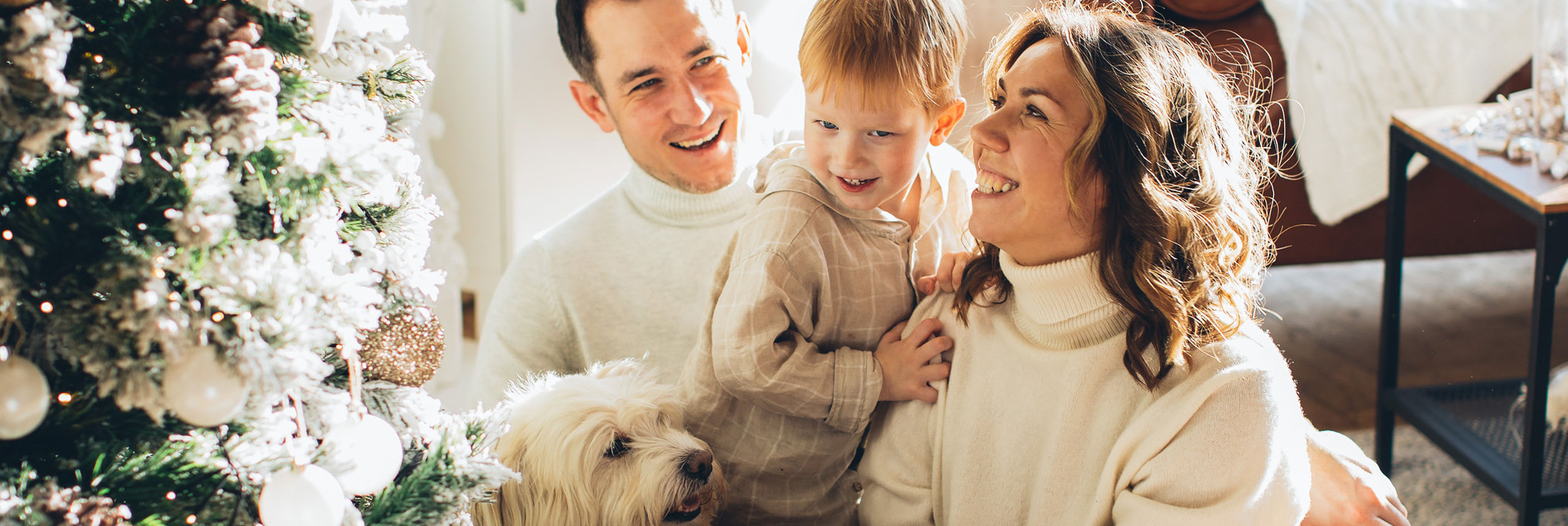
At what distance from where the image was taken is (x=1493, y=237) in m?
2.94

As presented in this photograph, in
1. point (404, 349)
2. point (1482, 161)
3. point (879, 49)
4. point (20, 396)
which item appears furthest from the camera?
point (1482, 161)

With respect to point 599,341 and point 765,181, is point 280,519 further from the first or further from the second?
point 599,341

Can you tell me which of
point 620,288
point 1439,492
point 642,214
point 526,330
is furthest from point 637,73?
point 1439,492

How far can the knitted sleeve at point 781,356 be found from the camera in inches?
47.7

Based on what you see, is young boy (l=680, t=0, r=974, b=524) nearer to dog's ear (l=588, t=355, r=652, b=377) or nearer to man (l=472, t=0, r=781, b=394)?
dog's ear (l=588, t=355, r=652, b=377)

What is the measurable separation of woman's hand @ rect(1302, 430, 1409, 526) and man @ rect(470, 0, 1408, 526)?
3.09 feet

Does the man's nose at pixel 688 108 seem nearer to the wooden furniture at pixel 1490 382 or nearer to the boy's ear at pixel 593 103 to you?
the boy's ear at pixel 593 103

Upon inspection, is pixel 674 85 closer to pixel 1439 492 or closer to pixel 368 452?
pixel 368 452

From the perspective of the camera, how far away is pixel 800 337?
1.26m

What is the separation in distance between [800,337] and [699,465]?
0.20 metres

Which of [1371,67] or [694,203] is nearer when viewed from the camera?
[694,203]

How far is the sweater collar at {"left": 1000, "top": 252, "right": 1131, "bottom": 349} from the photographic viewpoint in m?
1.17

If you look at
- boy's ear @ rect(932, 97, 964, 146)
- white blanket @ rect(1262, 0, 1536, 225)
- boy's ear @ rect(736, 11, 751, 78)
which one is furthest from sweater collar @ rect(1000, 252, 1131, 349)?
white blanket @ rect(1262, 0, 1536, 225)

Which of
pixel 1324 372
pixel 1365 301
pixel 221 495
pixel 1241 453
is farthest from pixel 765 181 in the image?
pixel 1365 301
